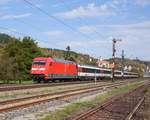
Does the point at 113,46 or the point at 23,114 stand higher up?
the point at 113,46

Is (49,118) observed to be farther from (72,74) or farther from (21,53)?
(21,53)

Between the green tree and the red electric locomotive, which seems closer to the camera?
the red electric locomotive

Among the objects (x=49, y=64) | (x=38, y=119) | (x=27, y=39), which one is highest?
(x=27, y=39)

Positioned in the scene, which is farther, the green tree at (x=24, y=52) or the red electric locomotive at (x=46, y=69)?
the green tree at (x=24, y=52)

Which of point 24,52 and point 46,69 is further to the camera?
point 24,52

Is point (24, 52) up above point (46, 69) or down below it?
above

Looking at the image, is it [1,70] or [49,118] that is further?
[1,70]

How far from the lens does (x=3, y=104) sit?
12461mm

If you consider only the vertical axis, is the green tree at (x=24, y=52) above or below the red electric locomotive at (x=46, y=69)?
above

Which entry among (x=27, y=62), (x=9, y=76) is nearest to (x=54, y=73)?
(x=9, y=76)

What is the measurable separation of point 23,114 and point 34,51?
46.7 meters

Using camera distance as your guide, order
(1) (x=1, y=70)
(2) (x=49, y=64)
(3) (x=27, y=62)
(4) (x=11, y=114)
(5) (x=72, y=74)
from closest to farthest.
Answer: (4) (x=11, y=114) → (2) (x=49, y=64) → (1) (x=1, y=70) → (5) (x=72, y=74) → (3) (x=27, y=62)

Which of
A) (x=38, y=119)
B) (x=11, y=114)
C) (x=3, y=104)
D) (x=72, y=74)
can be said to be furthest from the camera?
(x=72, y=74)

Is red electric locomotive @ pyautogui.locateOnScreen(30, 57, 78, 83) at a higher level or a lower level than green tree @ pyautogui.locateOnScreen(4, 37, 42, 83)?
lower
